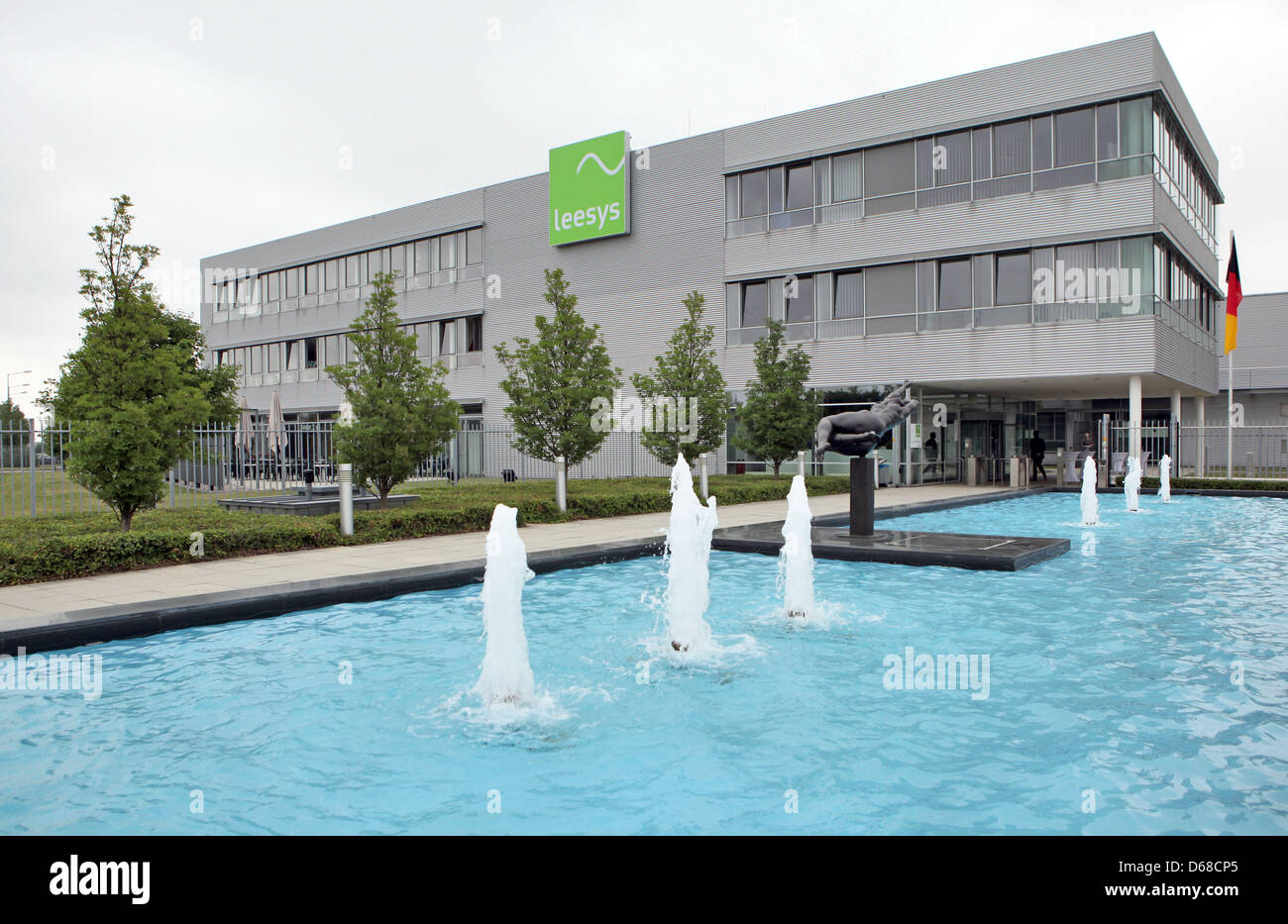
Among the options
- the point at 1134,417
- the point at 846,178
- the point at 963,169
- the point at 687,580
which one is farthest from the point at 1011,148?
the point at 687,580

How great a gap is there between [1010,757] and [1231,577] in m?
7.73

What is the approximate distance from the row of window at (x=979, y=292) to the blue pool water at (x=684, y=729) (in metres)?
18.3

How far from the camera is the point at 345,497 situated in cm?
1299

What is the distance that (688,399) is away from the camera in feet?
77.0

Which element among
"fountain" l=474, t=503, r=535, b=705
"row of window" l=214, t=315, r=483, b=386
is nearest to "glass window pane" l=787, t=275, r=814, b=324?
"row of window" l=214, t=315, r=483, b=386

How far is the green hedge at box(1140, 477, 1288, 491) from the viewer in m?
Answer: 25.1

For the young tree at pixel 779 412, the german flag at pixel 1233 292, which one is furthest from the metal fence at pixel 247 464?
the german flag at pixel 1233 292

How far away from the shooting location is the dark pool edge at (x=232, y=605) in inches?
273

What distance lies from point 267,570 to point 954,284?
23.5 metres
